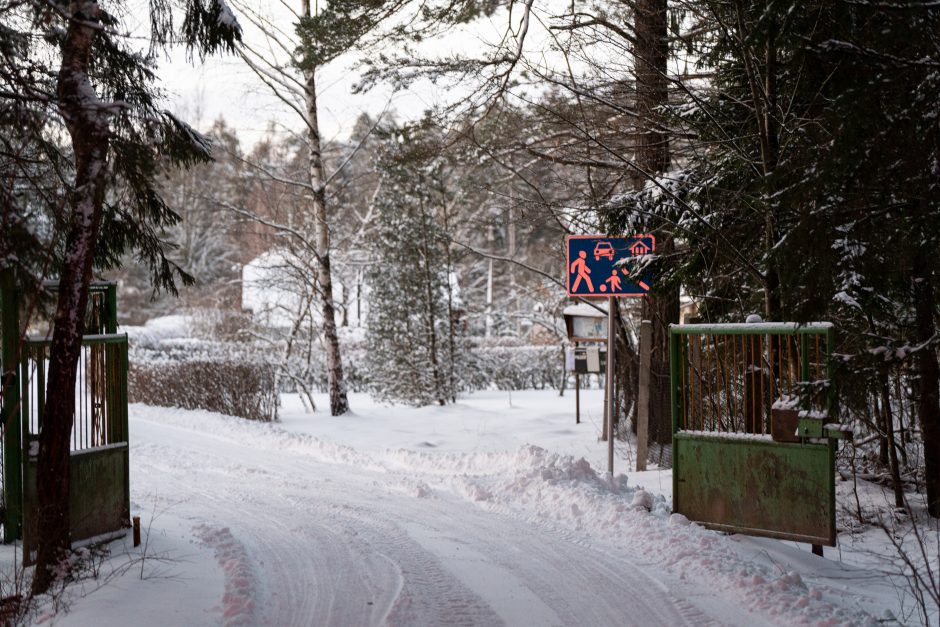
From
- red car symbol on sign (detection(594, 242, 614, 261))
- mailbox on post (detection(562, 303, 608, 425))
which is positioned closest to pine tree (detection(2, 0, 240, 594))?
red car symbol on sign (detection(594, 242, 614, 261))

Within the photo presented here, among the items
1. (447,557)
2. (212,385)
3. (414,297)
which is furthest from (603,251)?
(414,297)

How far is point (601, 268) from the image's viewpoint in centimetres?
942

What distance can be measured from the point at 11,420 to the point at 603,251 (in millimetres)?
6107

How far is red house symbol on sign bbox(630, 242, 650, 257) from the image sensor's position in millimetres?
9281

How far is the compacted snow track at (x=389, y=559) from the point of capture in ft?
16.4

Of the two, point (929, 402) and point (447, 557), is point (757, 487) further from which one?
point (929, 402)

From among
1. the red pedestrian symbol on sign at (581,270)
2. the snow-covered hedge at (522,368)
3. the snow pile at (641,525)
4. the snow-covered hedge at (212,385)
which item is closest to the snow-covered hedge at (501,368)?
the snow-covered hedge at (522,368)

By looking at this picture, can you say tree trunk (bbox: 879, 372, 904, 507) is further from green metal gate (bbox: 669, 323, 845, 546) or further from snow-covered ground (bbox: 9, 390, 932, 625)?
green metal gate (bbox: 669, 323, 845, 546)

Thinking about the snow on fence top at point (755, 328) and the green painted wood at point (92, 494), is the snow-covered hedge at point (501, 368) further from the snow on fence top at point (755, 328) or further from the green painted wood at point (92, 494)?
the green painted wood at point (92, 494)

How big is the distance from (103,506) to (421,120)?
585 cm

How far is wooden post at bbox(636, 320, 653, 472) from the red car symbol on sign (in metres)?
1.14

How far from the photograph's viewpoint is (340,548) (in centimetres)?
659

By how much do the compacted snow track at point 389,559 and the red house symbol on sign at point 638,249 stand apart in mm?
3328

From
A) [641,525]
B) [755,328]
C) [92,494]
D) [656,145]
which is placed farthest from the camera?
[656,145]
